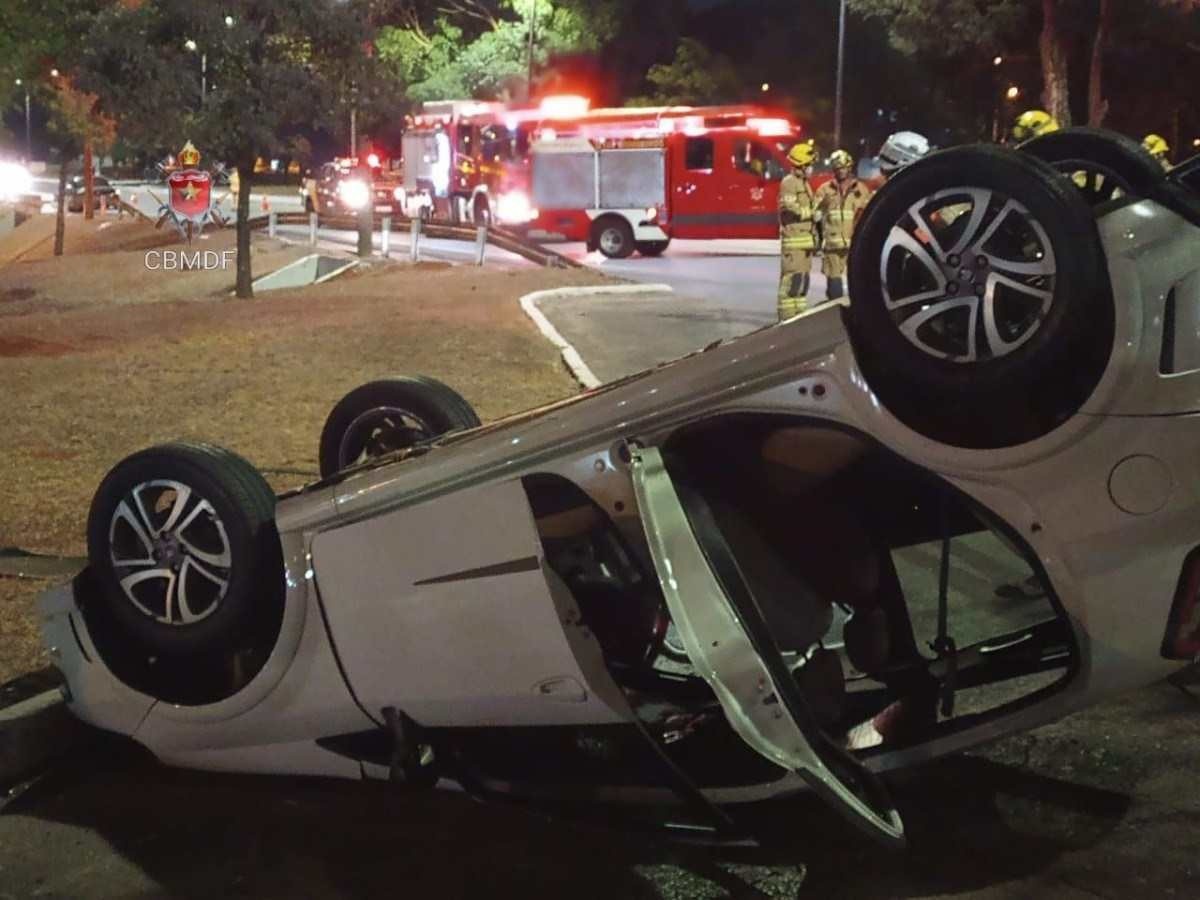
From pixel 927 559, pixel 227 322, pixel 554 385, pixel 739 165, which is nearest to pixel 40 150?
pixel 739 165

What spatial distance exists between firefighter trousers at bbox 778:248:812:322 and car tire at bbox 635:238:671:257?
1476cm

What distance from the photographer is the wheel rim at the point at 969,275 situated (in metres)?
3.11

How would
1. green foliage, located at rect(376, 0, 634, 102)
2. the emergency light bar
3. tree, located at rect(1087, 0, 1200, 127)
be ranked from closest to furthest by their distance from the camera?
the emergency light bar → tree, located at rect(1087, 0, 1200, 127) → green foliage, located at rect(376, 0, 634, 102)

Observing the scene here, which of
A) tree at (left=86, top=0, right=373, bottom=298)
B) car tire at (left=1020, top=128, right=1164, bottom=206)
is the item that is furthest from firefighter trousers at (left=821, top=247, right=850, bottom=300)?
car tire at (left=1020, top=128, right=1164, bottom=206)

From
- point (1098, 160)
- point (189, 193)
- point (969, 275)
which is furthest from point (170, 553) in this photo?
point (189, 193)

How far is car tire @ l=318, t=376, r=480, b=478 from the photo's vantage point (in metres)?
5.15

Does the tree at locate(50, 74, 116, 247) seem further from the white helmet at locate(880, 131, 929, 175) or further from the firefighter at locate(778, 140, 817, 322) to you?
the white helmet at locate(880, 131, 929, 175)

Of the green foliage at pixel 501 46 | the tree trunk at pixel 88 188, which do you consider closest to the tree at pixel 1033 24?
the green foliage at pixel 501 46

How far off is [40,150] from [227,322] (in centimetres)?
9226

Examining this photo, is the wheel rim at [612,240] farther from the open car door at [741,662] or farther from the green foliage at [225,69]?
the open car door at [741,662]

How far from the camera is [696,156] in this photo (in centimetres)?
2884

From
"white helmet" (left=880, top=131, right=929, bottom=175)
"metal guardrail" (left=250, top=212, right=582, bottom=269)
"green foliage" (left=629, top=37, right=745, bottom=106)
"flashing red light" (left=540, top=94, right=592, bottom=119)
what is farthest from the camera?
"green foliage" (left=629, top=37, right=745, bottom=106)

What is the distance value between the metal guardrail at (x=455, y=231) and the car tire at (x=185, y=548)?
65.0 feet

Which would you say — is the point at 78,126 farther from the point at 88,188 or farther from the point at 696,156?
the point at 696,156
